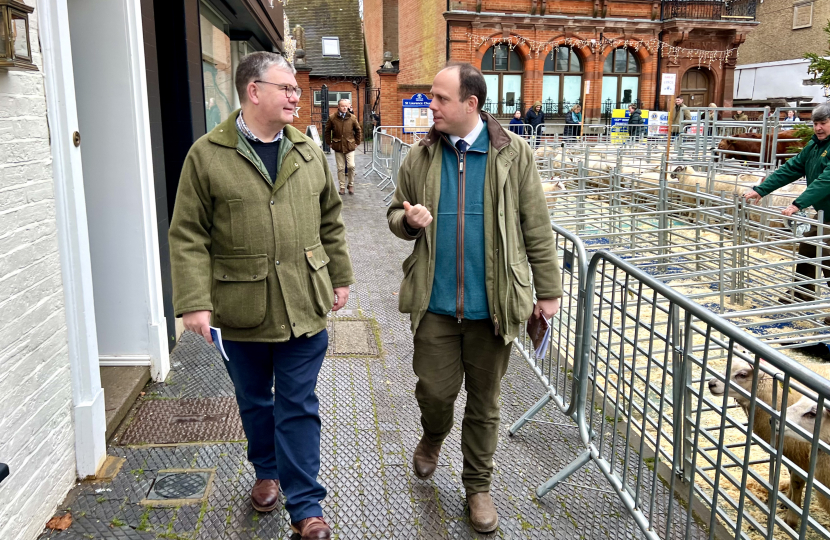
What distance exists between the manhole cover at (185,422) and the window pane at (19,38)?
216cm

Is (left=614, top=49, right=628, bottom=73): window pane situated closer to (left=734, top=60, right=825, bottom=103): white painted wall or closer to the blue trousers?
(left=734, top=60, right=825, bottom=103): white painted wall

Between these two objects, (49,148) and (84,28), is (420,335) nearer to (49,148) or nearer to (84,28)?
(49,148)

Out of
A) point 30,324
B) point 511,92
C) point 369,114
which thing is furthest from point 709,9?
point 30,324

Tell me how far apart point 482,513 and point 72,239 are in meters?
2.40

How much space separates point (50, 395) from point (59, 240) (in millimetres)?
731

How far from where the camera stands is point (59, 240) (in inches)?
133

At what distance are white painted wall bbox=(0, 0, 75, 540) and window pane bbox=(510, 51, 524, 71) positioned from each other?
3082 centimetres

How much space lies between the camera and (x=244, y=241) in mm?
2971

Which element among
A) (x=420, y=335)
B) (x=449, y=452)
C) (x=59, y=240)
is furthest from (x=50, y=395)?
(x=449, y=452)

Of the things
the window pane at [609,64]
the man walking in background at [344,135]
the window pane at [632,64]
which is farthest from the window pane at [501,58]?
the man walking in background at [344,135]

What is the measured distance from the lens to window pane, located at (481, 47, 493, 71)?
3180cm

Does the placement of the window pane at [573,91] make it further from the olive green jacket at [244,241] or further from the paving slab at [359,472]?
the olive green jacket at [244,241]

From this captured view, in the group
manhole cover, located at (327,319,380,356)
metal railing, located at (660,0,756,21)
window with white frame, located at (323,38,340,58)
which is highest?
metal railing, located at (660,0,756,21)

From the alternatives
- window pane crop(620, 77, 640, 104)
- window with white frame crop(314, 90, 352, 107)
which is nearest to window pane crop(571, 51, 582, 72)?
window pane crop(620, 77, 640, 104)
